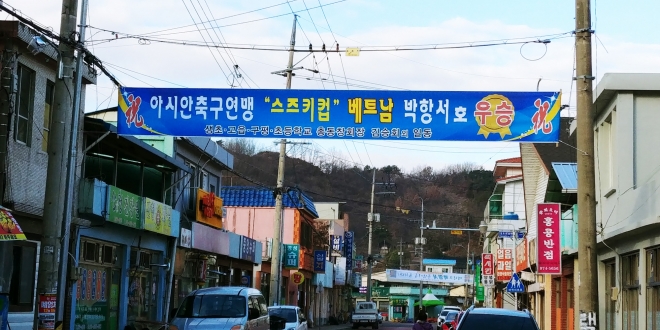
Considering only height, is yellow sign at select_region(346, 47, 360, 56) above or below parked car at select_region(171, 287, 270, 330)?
above

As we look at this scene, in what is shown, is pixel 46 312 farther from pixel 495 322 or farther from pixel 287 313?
pixel 287 313

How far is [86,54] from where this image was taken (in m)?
14.7

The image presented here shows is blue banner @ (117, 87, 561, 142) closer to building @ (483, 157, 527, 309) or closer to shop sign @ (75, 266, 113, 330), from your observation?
shop sign @ (75, 266, 113, 330)

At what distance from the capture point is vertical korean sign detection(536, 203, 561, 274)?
2230cm

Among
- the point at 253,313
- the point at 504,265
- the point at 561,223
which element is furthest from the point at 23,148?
the point at 504,265

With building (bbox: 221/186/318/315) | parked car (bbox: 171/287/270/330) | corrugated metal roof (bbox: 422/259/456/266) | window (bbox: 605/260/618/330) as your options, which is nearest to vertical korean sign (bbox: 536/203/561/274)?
window (bbox: 605/260/618/330)

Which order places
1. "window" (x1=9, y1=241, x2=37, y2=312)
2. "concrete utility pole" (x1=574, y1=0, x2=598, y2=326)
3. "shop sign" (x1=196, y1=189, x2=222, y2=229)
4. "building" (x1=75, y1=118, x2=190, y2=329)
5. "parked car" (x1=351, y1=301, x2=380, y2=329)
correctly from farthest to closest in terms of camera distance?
"parked car" (x1=351, y1=301, x2=380, y2=329)
"shop sign" (x1=196, y1=189, x2=222, y2=229)
"building" (x1=75, y1=118, x2=190, y2=329)
"window" (x1=9, y1=241, x2=37, y2=312)
"concrete utility pole" (x1=574, y1=0, x2=598, y2=326)

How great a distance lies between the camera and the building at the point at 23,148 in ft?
56.2

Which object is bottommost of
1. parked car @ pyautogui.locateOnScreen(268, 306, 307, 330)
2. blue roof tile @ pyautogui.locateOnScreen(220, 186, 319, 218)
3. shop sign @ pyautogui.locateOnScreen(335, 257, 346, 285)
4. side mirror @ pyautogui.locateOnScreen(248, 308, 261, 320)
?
parked car @ pyautogui.locateOnScreen(268, 306, 307, 330)

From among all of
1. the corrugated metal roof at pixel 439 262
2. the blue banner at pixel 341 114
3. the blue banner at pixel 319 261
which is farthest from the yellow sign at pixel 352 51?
the corrugated metal roof at pixel 439 262

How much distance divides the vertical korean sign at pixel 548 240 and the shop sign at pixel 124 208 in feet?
36.3

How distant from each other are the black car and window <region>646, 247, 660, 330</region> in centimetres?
392

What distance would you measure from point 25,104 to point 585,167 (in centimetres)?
1153

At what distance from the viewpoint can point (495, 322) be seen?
14625 millimetres
